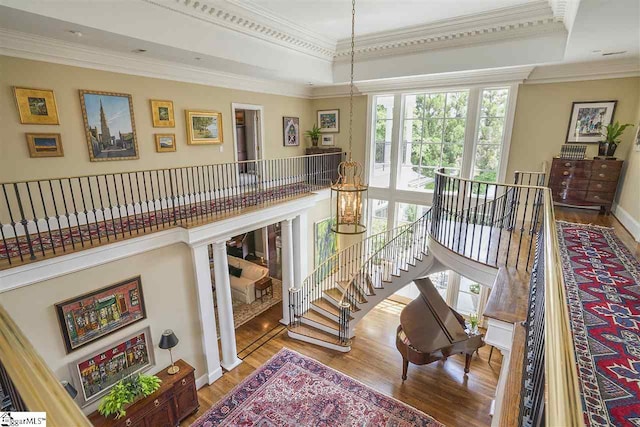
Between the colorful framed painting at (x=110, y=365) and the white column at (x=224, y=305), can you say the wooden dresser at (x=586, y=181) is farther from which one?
the colorful framed painting at (x=110, y=365)

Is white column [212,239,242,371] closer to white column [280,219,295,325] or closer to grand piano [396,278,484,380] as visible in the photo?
white column [280,219,295,325]

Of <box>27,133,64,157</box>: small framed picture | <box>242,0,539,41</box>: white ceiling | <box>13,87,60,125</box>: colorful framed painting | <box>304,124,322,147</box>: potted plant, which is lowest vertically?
<box>27,133,64,157</box>: small framed picture

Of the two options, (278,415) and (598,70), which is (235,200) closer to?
(278,415)

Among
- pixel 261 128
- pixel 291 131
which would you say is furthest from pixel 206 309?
pixel 291 131

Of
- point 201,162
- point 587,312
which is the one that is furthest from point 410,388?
point 201,162

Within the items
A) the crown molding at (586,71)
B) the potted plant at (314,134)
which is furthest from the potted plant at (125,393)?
the crown molding at (586,71)

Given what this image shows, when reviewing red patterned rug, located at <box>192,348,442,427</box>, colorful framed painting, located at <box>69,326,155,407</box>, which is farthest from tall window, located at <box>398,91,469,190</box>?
colorful framed painting, located at <box>69,326,155,407</box>

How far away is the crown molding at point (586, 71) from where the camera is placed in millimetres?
5129

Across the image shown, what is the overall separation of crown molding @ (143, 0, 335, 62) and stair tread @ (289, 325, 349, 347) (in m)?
6.25

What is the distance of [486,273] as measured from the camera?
3.85m

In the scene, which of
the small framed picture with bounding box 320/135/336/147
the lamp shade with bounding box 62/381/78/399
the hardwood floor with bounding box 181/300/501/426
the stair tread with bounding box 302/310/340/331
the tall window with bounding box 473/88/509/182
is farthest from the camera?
the small framed picture with bounding box 320/135/336/147

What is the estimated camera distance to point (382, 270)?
296 inches

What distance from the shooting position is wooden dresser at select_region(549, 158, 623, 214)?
4.91 meters

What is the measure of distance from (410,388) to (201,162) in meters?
6.17
